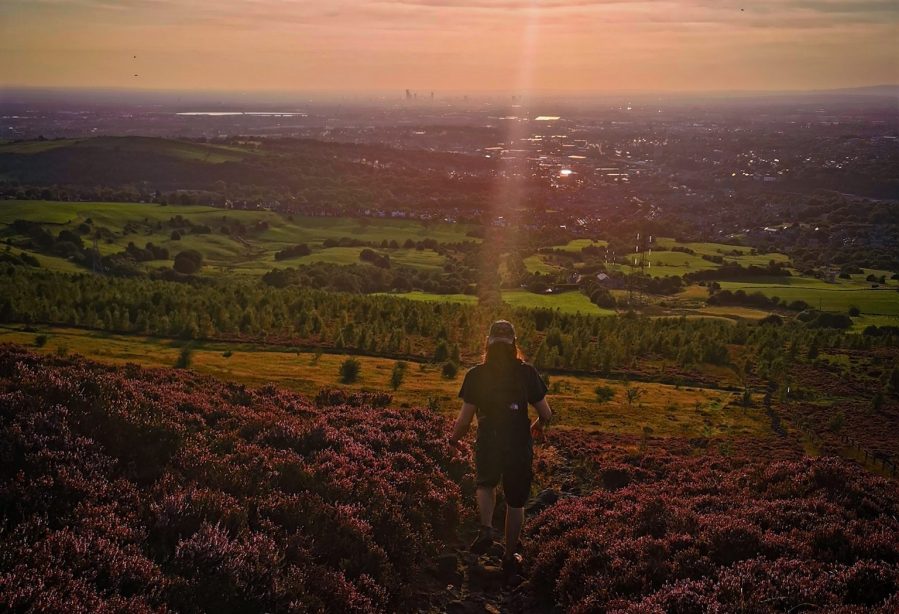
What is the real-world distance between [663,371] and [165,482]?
29450 mm

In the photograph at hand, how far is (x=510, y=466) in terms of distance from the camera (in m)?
9.75

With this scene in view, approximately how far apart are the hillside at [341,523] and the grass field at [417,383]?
7.87 m

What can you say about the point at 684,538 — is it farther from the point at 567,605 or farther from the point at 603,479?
the point at 603,479

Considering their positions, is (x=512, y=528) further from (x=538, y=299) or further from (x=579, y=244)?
(x=579, y=244)

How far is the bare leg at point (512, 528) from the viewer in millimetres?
10008

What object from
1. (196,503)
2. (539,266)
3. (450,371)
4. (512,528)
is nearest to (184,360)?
(450,371)

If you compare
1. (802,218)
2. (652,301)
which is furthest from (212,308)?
(802,218)

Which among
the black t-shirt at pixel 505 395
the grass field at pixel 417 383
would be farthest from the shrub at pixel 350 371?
the black t-shirt at pixel 505 395

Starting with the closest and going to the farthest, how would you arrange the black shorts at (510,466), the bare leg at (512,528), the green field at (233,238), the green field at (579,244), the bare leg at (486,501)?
the black shorts at (510,466), the bare leg at (512,528), the bare leg at (486,501), the green field at (233,238), the green field at (579,244)

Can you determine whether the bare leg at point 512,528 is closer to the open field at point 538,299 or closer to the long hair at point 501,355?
the long hair at point 501,355

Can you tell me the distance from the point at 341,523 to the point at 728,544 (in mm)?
5137

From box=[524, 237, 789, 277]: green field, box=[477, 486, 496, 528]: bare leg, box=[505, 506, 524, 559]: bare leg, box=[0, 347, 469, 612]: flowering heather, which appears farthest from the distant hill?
box=[505, 506, 524, 559]: bare leg

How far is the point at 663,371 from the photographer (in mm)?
34812

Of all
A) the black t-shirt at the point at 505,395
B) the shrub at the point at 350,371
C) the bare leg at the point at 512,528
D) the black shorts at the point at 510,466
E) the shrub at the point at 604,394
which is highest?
the black t-shirt at the point at 505,395
